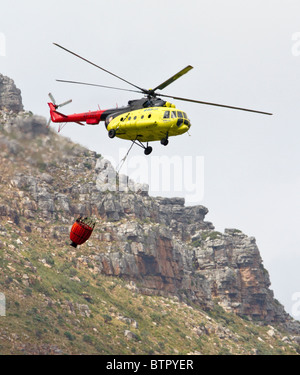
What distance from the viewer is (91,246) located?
319 ft

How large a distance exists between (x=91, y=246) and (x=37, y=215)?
420 inches

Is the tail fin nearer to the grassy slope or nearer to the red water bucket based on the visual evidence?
the red water bucket

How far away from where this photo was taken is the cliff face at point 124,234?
93.9m

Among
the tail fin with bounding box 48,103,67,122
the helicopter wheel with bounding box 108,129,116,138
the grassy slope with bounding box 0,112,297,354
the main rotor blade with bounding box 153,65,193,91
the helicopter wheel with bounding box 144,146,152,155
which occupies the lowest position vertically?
the grassy slope with bounding box 0,112,297,354

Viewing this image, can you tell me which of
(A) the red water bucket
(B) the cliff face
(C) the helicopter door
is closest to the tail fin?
(A) the red water bucket

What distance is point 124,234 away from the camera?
102 metres

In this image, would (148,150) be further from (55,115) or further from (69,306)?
(69,306)

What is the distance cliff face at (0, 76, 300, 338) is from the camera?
93.9 metres

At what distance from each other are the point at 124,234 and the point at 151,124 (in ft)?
226

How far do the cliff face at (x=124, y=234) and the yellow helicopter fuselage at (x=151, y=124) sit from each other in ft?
107

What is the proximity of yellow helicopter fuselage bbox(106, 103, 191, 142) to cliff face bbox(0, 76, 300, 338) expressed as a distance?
32.7 m

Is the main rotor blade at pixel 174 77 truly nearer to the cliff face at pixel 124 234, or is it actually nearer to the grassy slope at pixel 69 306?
the grassy slope at pixel 69 306

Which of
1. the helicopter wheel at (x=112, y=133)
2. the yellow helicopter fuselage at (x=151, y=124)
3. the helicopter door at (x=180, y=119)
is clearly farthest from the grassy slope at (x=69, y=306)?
the helicopter door at (x=180, y=119)

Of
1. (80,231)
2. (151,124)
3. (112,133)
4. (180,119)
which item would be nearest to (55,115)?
(112,133)
